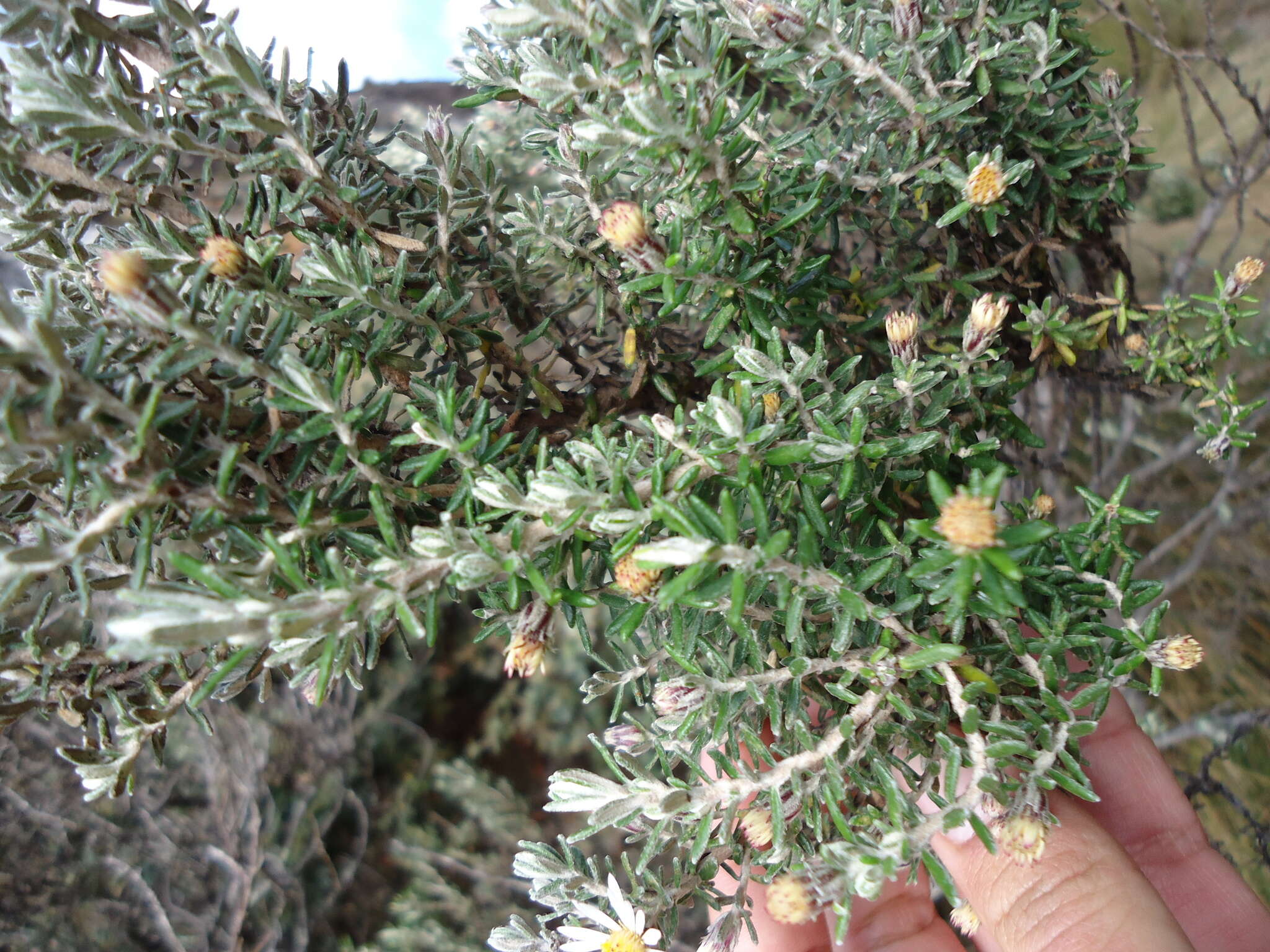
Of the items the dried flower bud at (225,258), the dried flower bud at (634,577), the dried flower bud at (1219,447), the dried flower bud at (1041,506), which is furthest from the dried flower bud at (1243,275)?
the dried flower bud at (225,258)

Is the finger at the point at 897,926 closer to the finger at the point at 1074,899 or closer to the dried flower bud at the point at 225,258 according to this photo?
the finger at the point at 1074,899

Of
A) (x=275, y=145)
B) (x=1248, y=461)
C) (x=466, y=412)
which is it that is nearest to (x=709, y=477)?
(x=466, y=412)

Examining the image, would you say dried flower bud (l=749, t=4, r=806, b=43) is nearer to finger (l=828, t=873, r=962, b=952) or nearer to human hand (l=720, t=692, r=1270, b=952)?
human hand (l=720, t=692, r=1270, b=952)

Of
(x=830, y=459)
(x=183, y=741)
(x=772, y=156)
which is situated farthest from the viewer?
(x=183, y=741)

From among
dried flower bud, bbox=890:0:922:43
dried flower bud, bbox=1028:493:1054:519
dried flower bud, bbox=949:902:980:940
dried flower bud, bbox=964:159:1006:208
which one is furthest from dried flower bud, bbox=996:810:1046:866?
dried flower bud, bbox=890:0:922:43

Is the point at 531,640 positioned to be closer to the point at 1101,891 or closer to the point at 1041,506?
the point at 1041,506

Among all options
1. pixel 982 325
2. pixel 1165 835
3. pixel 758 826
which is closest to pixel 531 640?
pixel 758 826

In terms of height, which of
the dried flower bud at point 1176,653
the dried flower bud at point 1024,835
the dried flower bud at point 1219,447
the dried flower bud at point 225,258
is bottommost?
the dried flower bud at point 1024,835

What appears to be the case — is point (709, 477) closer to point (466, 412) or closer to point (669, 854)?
point (466, 412)
